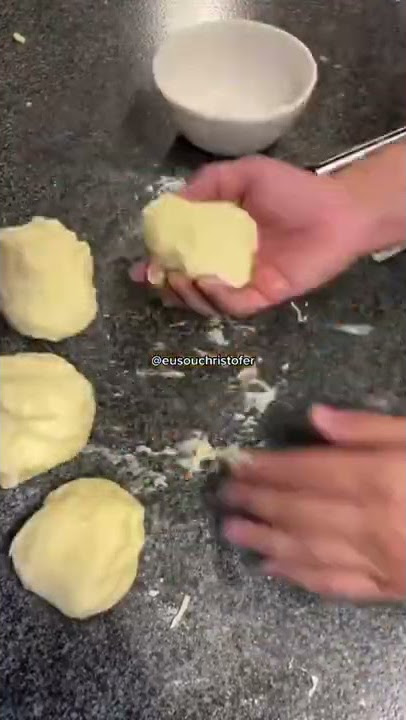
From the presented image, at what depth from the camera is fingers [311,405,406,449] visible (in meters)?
→ 0.85

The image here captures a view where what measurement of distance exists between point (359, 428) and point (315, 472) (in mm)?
60

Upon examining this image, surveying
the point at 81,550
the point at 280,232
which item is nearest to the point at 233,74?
the point at 280,232

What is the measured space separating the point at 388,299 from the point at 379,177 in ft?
0.41

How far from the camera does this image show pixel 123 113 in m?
1.12

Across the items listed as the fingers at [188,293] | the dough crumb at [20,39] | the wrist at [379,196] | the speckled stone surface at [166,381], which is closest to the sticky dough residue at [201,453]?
the speckled stone surface at [166,381]

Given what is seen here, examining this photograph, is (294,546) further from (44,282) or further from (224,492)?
(44,282)

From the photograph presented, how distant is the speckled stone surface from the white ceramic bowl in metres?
0.05

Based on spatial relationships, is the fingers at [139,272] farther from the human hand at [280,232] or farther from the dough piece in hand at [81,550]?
the dough piece in hand at [81,550]

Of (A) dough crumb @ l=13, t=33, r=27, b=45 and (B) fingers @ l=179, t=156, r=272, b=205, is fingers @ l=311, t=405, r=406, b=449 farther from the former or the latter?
(A) dough crumb @ l=13, t=33, r=27, b=45

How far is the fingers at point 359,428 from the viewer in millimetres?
847

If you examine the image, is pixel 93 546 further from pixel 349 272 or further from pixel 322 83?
pixel 322 83

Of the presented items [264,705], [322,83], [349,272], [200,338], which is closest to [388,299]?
[349,272]

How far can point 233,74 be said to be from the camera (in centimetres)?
112

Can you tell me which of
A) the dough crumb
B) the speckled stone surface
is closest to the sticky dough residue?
the speckled stone surface
